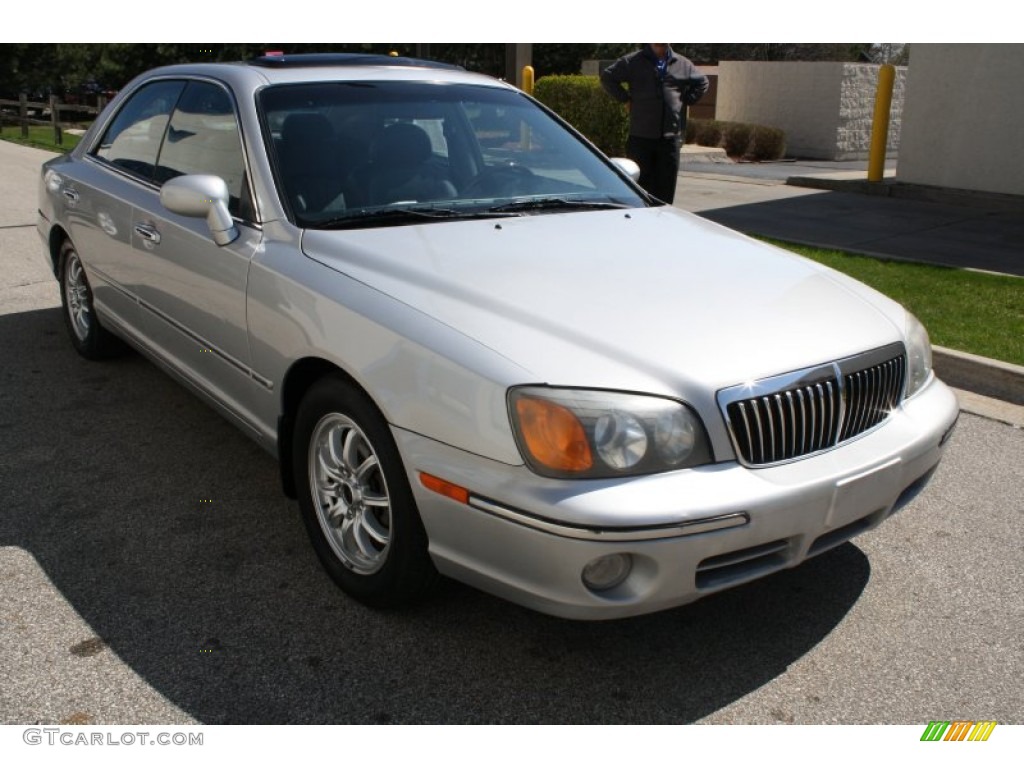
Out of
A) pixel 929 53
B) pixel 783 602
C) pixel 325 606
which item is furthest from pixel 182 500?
pixel 929 53

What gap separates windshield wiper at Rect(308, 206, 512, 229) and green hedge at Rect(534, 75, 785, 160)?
11.8 metres

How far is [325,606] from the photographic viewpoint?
3.27 m

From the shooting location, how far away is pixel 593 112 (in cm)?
1678

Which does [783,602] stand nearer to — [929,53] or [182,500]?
[182,500]

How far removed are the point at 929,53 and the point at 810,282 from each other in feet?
33.1

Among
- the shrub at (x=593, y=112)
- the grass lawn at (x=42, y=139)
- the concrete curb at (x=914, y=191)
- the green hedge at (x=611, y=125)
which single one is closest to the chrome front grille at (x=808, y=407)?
the concrete curb at (x=914, y=191)

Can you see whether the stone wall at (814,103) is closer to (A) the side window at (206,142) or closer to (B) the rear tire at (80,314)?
(B) the rear tire at (80,314)

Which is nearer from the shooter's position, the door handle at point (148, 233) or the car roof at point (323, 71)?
the car roof at point (323, 71)

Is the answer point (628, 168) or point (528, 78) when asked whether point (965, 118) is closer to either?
point (528, 78)

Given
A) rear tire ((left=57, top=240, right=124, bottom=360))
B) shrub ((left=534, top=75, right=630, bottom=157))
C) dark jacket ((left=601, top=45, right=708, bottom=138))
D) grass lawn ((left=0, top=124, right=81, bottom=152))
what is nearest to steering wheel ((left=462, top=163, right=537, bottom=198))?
rear tire ((left=57, top=240, right=124, bottom=360))

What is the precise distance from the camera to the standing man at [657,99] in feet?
26.8

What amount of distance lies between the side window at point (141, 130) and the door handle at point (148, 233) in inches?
10.9

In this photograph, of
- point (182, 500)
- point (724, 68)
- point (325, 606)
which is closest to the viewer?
point (325, 606)
